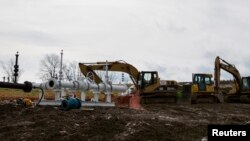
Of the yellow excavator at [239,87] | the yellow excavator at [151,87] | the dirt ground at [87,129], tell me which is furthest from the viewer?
the yellow excavator at [239,87]

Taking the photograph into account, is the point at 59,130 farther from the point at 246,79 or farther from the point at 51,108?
the point at 246,79

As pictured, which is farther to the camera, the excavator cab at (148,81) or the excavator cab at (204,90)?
the excavator cab at (204,90)


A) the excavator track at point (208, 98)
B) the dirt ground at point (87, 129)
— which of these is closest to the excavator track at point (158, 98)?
the excavator track at point (208, 98)

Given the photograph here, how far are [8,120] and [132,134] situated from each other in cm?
571

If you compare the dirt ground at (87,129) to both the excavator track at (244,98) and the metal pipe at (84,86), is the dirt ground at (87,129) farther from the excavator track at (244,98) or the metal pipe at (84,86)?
the excavator track at (244,98)

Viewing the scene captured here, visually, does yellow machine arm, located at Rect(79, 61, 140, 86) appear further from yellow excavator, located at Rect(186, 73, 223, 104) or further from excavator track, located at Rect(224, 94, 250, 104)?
excavator track, located at Rect(224, 94, 250, 104)

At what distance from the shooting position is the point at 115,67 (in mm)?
35031

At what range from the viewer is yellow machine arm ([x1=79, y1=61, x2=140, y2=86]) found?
3285 centimetres

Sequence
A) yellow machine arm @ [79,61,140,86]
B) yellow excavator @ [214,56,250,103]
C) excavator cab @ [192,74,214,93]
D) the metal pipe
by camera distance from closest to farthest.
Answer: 1. the metal pipe
2. yellow machine arm @ [79,61,140,86]
3. excavator cab @ [192,74,214,93]
4. yellow excavator @ [214,56,250,103]

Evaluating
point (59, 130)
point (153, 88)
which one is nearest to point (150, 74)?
point (153, 88)

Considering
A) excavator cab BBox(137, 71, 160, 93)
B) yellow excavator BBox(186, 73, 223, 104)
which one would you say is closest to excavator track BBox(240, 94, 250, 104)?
yellow excavator BBox(186, 73, 223, 104)

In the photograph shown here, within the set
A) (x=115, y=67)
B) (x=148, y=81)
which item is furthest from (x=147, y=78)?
(x=115, y=67)

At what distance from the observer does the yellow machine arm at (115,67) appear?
3285 centimetres

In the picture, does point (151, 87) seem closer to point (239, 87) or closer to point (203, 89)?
point (203, 89)
